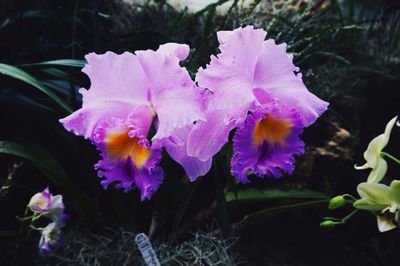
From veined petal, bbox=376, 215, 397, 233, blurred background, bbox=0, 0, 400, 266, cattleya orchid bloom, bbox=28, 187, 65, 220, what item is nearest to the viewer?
veined petal, bbox=376, 215, 397, 233

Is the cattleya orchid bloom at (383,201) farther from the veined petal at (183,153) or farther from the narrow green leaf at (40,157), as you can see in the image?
the narrow green leaf at (40,157)

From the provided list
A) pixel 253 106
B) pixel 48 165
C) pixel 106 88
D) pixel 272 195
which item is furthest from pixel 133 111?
pixel 272 195

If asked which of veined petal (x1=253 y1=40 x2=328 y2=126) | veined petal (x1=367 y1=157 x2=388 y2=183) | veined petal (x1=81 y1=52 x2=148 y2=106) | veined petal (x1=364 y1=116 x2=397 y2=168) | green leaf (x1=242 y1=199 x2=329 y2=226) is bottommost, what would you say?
green leaf (x1=242 y1=199 x2=329 y2=226)

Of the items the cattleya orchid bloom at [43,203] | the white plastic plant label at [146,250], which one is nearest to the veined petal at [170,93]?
the white plastic plant label at [146,250]

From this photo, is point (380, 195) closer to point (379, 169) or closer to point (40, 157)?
point (379, 169)

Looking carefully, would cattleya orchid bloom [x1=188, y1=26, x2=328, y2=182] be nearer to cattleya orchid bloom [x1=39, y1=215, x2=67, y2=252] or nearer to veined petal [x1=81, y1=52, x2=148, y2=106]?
veined petal [x1=81, y1=52, x2=148, y2=106]

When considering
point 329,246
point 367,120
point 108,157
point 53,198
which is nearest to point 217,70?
point 108,157

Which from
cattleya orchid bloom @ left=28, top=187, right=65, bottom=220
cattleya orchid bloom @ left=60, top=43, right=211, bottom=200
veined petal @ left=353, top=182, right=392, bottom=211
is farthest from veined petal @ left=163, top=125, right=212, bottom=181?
cattleya orchid bloom @ left=28, top=187, right=65, bottom=220
